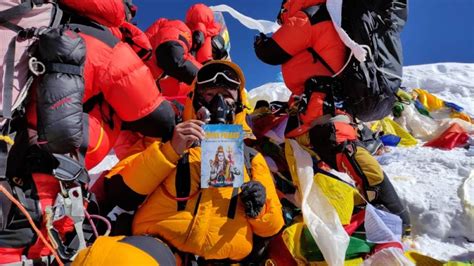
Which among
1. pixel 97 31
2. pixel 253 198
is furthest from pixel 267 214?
pixel 97 31

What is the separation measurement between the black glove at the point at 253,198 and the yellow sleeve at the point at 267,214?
2.6 inches

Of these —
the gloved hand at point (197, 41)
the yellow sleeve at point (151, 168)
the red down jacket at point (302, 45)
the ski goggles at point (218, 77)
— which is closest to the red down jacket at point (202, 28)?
the gloved hand at point (197, 41)

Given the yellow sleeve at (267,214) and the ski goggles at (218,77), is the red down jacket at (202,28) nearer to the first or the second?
the ski goggles at (218,77)

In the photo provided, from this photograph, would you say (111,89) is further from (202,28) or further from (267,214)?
(202,28)

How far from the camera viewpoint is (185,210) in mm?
2010

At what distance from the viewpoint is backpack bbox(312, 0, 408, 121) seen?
2875 mm

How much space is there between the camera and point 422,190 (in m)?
3.92

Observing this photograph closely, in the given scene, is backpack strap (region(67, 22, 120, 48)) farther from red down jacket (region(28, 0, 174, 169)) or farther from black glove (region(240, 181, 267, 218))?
black glove (region(240, 181, 267, 218))

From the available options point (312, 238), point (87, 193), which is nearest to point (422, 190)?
point (312, 238)

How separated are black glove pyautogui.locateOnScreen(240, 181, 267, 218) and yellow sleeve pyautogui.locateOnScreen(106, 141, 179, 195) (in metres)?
0.37

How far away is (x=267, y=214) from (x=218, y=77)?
0.81m

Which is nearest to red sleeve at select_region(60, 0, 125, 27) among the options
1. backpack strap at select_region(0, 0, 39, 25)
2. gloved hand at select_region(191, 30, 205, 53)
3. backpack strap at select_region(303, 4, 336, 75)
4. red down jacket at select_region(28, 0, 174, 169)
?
red down jacket at select_region(28, 0, 174, 169)

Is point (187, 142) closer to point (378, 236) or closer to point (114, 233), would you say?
point (114, 233)

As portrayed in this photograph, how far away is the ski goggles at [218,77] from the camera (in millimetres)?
2332
